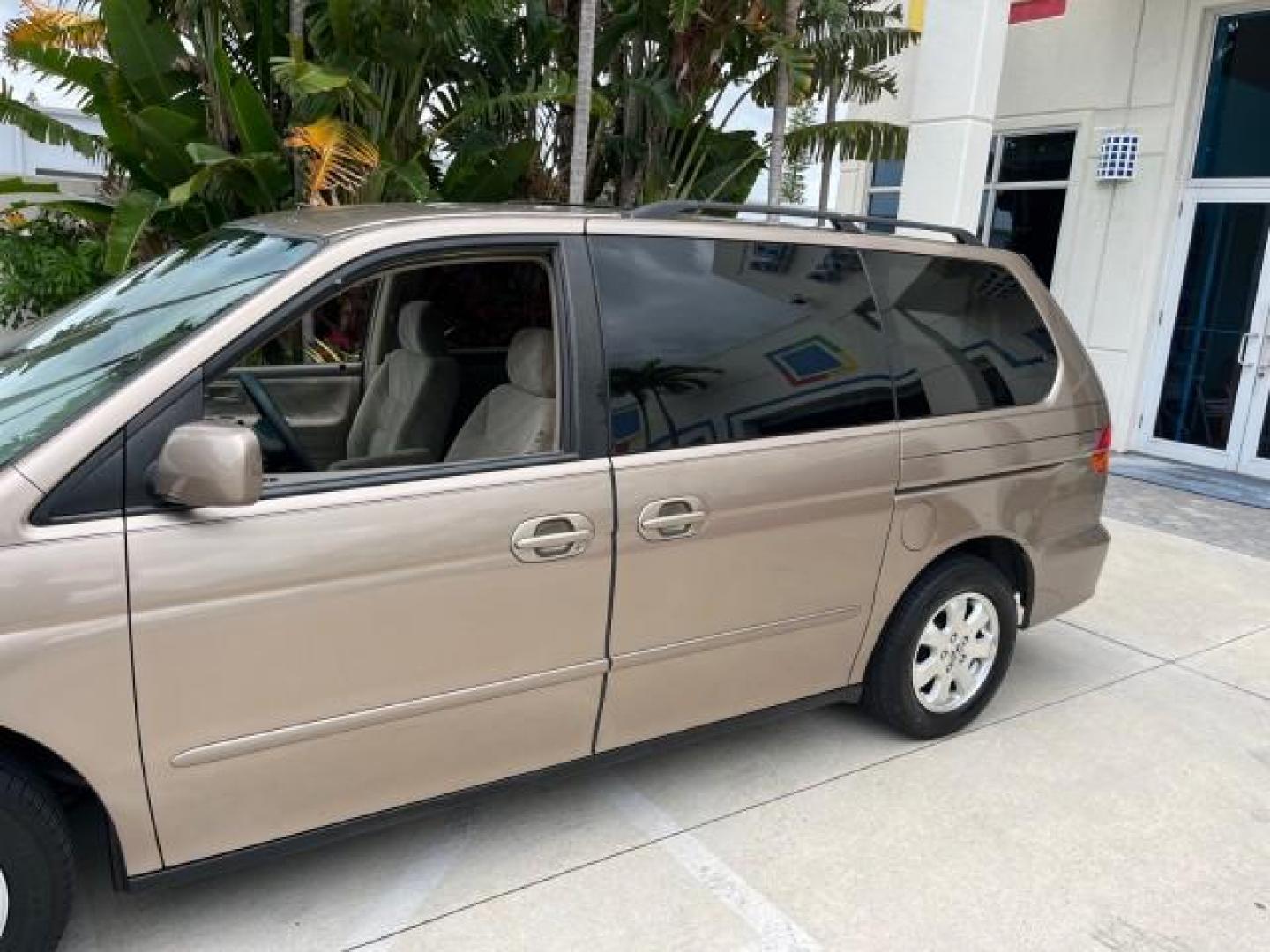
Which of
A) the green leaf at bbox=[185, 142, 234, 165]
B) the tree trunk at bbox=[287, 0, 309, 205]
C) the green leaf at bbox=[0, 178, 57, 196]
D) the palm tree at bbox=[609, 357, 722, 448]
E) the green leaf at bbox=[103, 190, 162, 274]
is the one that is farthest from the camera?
the green leaf at bbox=[0, 178, 57, 196]

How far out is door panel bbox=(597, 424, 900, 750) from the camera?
2.93m

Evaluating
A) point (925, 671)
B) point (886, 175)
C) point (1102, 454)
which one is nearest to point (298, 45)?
point (1102, 454)

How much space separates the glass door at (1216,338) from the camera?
29.7ft

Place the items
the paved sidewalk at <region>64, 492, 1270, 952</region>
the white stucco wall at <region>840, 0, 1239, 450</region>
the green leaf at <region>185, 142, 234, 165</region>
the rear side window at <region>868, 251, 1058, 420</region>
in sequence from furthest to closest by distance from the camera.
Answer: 1. the white stucco wall at <region>840, 0, 1239, 450</region>
2. the green leaf at <region>185, 142, 234, 165</region>
3. the rear side window at <region>868, 251, 1058, 420</region>
4. the paved sidewalk at <region>64, 492, 1270, 952</region>

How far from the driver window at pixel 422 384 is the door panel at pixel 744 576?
43cm

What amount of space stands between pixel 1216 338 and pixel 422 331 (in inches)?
323

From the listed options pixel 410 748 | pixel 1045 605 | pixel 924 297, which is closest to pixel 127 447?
pixel 410 748

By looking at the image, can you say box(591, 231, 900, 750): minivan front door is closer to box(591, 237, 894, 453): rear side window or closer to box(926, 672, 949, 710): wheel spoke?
box(591, 237, 894, 453): rear side window

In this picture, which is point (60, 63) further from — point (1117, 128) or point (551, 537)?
point (1117, 128)

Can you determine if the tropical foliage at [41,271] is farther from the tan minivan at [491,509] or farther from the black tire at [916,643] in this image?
the black tire at [916,643]

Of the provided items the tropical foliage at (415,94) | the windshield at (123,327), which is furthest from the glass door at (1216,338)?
the windshield at (123,327)

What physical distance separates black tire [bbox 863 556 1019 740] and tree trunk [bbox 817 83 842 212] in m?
4.68

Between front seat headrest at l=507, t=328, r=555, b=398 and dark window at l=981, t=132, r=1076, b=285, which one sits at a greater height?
dark window at l=981, t=132, r=1076, b=285

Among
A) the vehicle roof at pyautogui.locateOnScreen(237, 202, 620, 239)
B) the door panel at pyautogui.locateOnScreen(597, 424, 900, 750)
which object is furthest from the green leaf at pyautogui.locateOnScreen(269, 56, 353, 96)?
the door panel at pyautogui.locateOnScreen(597, 424, 900, 750)
